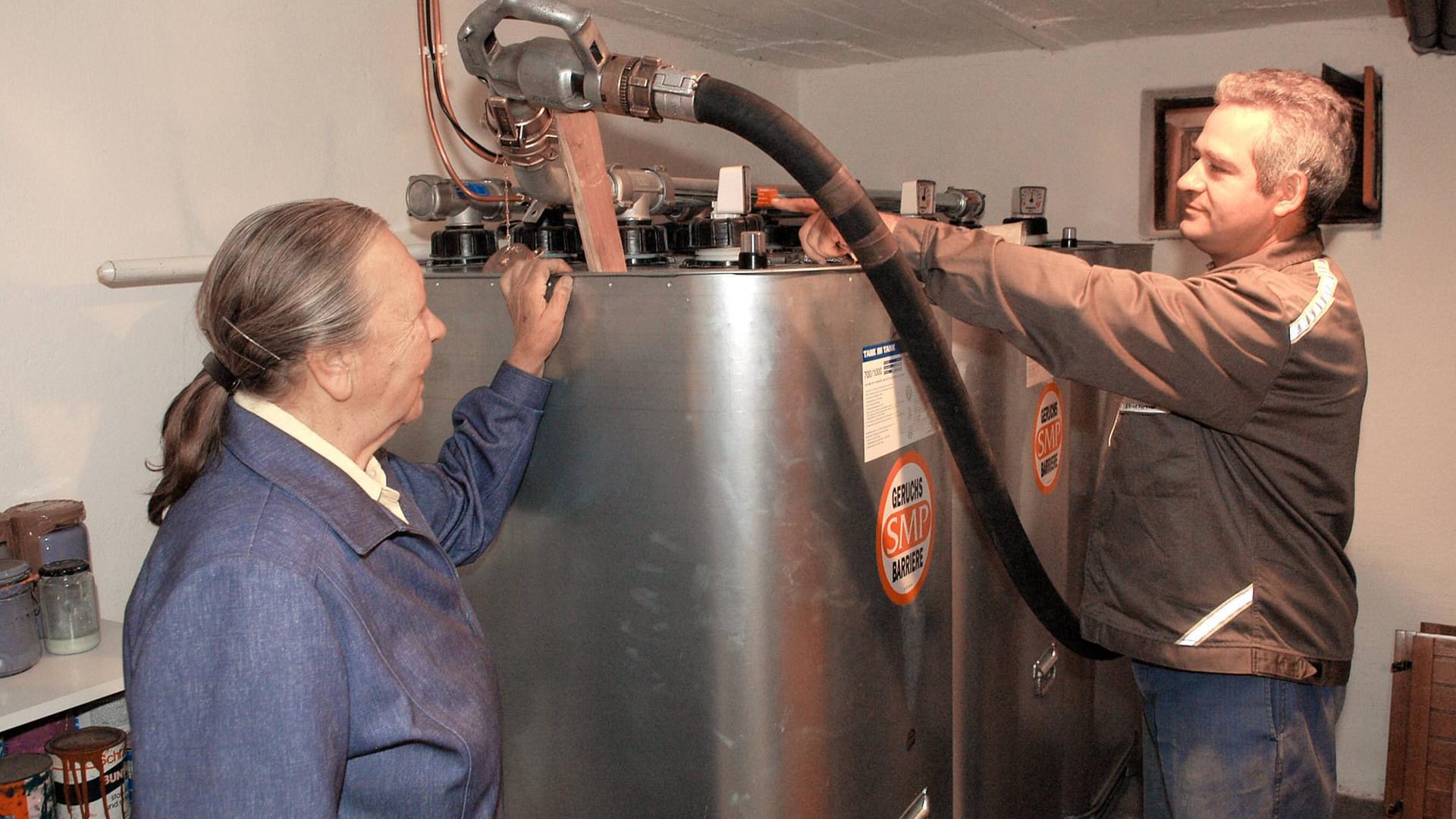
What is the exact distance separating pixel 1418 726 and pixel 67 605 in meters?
2.70

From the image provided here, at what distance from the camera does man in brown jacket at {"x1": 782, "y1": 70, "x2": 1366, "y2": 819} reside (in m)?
1.24

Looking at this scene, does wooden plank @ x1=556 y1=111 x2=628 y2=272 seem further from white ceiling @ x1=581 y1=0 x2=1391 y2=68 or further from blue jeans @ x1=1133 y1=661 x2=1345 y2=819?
blue jeans @ x1=1133 y1=661 x2=1345 y2=819

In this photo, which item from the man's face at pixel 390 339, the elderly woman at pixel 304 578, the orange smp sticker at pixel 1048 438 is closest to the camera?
the elderly woman at pixel 304 578

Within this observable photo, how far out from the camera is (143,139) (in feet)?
4.27

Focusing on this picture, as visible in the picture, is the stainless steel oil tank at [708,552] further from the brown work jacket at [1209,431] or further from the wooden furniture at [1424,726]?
the wooden furniture at [1424,726]

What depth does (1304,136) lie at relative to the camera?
4.34ft

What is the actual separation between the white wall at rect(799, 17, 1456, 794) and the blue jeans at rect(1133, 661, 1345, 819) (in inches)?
50.8

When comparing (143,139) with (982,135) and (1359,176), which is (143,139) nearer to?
(982,135)

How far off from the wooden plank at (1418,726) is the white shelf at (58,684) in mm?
2597

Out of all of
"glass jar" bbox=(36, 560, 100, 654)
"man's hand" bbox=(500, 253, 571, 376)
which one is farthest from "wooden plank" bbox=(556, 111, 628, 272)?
"glass jar" bbox=(36, 560, 100, 654)

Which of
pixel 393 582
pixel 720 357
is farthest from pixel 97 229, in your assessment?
pixel 720 357

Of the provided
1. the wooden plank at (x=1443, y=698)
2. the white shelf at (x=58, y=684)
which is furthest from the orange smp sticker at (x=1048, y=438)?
the white shelf at (x=58, y=684)

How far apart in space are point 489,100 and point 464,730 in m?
0.71

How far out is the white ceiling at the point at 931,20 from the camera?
208 centimetres
